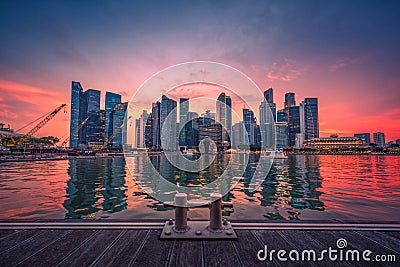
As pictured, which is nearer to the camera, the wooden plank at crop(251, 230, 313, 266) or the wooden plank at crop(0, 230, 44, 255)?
the wooden plank at crop(251, 230, 313, 266)

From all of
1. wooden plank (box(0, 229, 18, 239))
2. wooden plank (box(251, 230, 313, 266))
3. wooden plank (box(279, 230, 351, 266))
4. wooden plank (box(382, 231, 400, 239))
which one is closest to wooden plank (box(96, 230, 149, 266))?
wooden plank (box(251, 230, 313, 266))

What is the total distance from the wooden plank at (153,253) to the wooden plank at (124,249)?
0.15 meters

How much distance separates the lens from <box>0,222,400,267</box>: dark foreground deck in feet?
12.8

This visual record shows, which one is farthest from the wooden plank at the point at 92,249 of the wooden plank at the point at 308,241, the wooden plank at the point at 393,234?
the wooden plank at the point at 393,234

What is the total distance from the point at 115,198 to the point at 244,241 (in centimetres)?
1348

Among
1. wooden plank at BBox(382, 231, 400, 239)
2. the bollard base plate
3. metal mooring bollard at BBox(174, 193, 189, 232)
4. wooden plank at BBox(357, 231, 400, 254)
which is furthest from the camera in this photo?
metal mooring bollard at BBox(174, 193, 189, 232)

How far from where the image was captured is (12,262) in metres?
3.82

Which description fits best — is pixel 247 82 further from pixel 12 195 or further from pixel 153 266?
pixel 12 195

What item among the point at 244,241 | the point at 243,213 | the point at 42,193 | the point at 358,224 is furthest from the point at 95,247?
the point at 42,193

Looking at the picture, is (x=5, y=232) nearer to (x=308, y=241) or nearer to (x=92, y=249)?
(x=92, y=249)

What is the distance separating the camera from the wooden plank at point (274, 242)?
3889 mm

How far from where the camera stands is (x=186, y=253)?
4.18 metres

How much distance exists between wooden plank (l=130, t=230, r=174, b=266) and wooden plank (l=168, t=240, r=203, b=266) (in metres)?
0.14

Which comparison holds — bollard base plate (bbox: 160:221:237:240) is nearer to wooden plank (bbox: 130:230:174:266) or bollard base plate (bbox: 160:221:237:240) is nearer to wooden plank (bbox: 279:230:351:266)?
wooden plank (bbox: 130:230:174:266)
